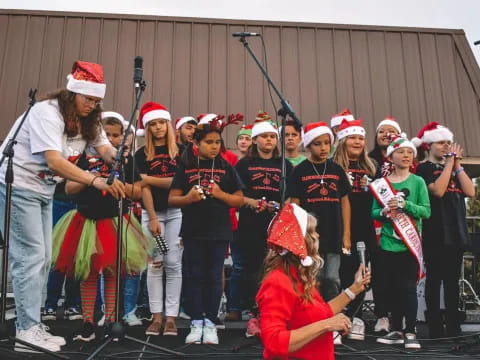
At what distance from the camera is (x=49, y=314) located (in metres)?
4.75

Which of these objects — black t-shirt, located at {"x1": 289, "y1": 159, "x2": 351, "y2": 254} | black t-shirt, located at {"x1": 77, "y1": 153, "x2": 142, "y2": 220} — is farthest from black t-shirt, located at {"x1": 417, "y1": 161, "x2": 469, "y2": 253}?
black t-shirt, located at {"x1": 77, "y1": 153, "x2": 142, "y2": 220}

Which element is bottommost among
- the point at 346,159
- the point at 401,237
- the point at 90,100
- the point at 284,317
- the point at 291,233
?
the point at 284,317

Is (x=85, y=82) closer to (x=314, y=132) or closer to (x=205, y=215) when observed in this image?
(x=205, y=215)

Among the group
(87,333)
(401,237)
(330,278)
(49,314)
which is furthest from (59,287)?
(401,237)

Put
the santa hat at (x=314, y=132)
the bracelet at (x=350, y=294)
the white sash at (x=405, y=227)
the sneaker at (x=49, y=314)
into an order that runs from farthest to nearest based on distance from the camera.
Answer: the sneaker at (x=49, y=314)
the santa hat at (x=314, y=132)
the white sash at (x=405, y=227)
the bracelet at (x=350, y=294)

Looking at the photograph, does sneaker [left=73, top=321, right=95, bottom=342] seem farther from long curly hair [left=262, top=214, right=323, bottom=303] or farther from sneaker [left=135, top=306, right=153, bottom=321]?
long curly hair [left=262, top=214, right=323, bottom=303]

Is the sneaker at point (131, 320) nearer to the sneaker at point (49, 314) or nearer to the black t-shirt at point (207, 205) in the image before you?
the sneaker at point (49, 314)

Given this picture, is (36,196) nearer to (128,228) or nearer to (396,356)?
(128,228)

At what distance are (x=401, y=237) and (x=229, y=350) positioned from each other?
5.33ft

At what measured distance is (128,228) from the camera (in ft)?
11.7

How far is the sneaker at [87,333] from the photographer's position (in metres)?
3.33

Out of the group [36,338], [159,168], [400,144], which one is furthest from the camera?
[159,168]

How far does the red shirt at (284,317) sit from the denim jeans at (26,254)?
1745 mm

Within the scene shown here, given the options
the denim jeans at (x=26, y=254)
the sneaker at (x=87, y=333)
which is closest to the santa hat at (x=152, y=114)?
the denim jeans at (x=26, y=254)
